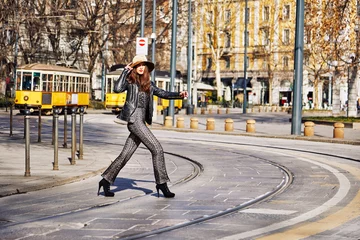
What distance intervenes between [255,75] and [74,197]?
3599 inches

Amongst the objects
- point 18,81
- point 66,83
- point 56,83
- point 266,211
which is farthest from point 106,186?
point 66,83

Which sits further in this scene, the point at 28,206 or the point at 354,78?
the point at 354,78

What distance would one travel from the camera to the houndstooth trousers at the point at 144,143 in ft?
37.2

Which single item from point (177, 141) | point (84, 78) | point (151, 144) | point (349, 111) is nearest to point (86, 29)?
point (84, 78)

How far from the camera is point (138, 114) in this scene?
11375mm

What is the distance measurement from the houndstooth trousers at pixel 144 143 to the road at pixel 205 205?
0.34 metres

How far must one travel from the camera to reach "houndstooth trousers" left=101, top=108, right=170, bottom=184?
446 inches

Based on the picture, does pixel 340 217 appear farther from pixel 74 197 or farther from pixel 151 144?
pixel 74 197

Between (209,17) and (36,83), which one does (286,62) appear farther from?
(36,83)

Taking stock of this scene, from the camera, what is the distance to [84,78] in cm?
5503

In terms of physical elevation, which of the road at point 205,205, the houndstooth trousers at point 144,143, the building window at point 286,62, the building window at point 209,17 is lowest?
the road at point 205,205

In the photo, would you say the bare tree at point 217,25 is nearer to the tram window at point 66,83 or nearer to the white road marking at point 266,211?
the tram window at point 66,83

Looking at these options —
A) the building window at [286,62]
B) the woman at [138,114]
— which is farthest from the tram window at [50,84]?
the building window at [286,62]

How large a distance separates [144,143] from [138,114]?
1.24 ft
